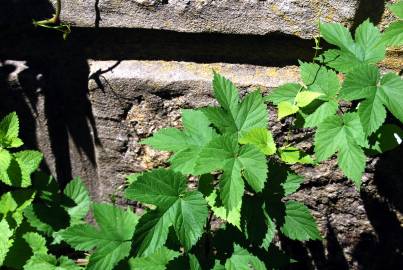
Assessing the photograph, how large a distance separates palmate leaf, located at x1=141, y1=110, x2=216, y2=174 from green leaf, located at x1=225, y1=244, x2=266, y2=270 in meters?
0.30

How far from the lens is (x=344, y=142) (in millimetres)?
1275

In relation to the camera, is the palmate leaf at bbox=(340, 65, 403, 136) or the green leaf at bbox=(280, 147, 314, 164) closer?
the palmate leaf at bbox=(340, 65, 403, 136)

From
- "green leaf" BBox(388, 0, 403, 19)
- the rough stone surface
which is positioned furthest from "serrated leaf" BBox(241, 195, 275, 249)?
"green leaf" BBox(388, 0, 403, 19)

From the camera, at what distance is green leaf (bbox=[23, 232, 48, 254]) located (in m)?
1.62

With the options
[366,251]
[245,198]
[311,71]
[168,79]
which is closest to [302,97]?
[311,71]

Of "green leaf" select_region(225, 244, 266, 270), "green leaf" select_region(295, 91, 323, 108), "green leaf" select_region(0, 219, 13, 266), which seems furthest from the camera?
"green leaf" select_region(0, 219, 13, 266)

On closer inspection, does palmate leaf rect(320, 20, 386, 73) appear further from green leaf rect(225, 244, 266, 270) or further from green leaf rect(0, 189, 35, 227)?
green leaf rect(0, 189, 35, 227)

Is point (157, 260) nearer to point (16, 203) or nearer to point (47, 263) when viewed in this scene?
point (47, 263)

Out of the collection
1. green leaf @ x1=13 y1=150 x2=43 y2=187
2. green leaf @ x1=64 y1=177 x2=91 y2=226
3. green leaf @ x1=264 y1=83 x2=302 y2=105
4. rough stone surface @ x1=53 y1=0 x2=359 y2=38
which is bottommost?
green leaf @ x1=64 y1=177 x2=91 y2=226

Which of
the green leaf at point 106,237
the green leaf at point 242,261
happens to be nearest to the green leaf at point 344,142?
the green leaf at point 242,261

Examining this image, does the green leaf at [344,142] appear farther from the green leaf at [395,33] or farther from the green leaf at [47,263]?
the green leaf at [47,263]

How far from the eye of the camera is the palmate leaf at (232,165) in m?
1.21

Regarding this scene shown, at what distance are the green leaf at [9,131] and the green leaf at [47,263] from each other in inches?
13.5

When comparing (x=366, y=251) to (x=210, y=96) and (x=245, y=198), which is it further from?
(x=210, y=96)
